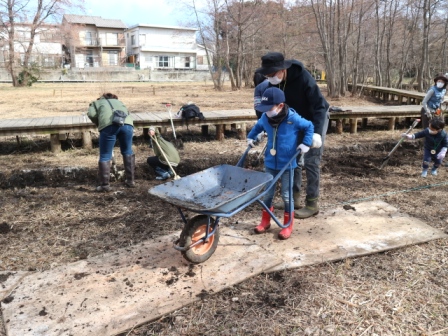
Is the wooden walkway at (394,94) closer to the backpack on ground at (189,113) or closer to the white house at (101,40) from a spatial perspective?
the backpack on ground at (189,113)

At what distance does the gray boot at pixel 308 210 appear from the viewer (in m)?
3.81

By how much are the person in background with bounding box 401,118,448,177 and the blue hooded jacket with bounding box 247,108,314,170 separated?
2984mm

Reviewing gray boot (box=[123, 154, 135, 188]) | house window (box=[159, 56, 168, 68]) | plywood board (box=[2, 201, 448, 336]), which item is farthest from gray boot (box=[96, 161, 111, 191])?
house window (box=[159, 56, 168, 68])

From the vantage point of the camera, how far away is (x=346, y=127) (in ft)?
30.4

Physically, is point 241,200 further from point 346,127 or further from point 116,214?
point 346,127

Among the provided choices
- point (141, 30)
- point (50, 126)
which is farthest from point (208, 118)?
point (141, 30)

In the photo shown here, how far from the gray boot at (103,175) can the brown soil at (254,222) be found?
0.39 feet

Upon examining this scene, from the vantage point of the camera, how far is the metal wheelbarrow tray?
8.98 feet

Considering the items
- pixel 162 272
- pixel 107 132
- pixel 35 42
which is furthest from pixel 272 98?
pixel 35 42

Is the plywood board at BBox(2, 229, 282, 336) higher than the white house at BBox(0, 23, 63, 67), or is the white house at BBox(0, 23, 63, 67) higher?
the white house at BBox(0, 23, 63, 67)

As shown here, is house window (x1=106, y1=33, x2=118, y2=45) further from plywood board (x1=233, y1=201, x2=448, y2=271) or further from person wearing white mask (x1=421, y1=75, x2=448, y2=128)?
plywood board (x1=233, y1=201, x2=448, y2=271)

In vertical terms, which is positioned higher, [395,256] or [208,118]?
[208,118]

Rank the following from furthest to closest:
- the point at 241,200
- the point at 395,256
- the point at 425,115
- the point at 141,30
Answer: the point at 141,30 < the point at 425,115 < the point at 395,256 < the point at 241,200

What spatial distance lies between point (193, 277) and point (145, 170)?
3.25 m
